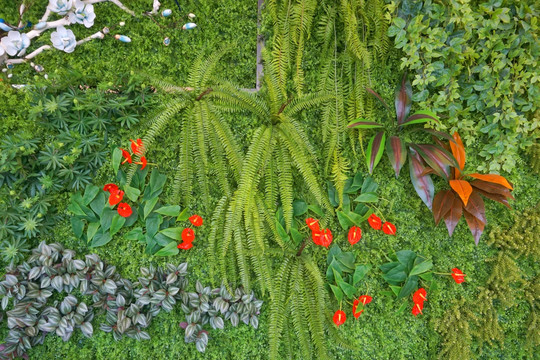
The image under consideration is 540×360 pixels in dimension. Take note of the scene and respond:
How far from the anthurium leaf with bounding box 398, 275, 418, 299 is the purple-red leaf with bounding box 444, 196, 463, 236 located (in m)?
0.39

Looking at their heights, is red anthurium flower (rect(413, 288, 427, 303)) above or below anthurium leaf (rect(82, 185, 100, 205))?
below

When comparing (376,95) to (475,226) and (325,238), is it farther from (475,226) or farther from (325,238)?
(475,226)

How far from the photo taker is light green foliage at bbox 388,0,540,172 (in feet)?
6.45

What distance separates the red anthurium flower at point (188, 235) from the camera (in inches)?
79.6

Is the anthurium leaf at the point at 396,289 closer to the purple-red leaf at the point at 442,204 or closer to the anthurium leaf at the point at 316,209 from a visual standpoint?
the purple-red leaf at the point at 442,204

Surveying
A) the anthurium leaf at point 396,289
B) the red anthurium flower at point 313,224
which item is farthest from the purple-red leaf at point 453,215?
the red anthurium flower at point 313,224

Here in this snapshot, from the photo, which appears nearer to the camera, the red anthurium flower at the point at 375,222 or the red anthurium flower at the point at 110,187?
the red anthurium flower at the point at 110,187

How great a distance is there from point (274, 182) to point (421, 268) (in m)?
1.14

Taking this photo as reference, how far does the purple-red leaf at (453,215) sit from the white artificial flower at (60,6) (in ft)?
8.75

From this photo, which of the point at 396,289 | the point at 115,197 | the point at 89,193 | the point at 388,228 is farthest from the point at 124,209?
the point at 396,289

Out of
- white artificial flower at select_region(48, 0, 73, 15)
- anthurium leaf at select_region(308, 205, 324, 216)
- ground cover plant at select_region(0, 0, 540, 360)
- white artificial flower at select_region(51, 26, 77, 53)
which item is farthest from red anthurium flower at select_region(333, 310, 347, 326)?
white artificial flower at select_region(48, 0, 73, 15)

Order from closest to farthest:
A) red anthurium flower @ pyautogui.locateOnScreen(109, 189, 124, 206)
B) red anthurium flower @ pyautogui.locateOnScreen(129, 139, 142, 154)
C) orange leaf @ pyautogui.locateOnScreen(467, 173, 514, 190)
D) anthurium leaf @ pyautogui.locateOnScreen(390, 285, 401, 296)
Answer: red anthurium flower @ pyautogui.locateOnScreen(129, 139, 142, 154)
red anthurium flower @ pyautogui.locateOnScreen(109, 189, 124, 206)
orange leaf @ pyautogui.locateOnScreen(467, 173, 514, 190)
anthurium leaf @ pyautogui.locateOnScreen(390, 285, 401, 296)

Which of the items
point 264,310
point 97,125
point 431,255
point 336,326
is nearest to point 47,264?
point 97,125

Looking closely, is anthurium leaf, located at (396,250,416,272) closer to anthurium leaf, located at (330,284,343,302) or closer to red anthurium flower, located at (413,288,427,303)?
red anthurium flower, located at (413,288,427,303)
